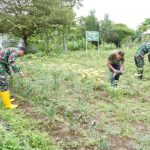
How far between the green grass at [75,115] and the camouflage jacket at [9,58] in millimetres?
628

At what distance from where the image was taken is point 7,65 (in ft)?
23.0

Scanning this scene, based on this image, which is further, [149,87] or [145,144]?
[149,87]

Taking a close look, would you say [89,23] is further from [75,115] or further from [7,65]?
[75,115]

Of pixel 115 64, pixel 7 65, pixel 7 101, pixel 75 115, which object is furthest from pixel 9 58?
pixel 115 64

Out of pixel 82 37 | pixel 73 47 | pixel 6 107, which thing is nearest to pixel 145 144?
pixel 6 107

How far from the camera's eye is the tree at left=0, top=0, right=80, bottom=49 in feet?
58.9

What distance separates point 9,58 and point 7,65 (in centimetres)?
31

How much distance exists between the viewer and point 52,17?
18.3m

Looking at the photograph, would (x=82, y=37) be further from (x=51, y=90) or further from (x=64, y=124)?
(x=64, y=124)

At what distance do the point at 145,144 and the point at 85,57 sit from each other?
1228 cm

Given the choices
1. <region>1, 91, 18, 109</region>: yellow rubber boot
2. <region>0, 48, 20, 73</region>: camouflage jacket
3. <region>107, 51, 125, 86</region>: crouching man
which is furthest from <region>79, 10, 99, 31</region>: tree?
<region>1, 91, 18, 109</region>: yellow rubber boot

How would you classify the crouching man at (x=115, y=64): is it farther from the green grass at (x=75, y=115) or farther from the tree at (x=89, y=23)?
the tree at (x=89, y=23)

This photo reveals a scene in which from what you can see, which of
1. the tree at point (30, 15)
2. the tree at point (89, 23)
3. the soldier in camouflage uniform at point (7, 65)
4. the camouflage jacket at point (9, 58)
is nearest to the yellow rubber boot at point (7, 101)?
the soldier in camouflage uniform at point (7, 65)

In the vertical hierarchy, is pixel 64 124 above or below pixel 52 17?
below
